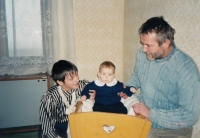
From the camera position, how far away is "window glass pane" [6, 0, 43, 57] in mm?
2561

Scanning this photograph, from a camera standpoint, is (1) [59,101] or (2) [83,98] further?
(1) [59,101]

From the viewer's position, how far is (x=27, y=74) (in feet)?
9.08

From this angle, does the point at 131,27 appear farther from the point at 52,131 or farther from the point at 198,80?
the point at 52,131

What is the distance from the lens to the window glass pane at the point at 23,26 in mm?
2561

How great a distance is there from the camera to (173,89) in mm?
1312

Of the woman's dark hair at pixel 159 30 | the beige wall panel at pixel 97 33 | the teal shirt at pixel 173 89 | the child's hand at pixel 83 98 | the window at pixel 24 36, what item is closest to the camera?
the teal shirt at pixel 173 89

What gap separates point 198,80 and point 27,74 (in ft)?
8.04

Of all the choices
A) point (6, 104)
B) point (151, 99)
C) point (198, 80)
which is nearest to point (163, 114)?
point (151, 99)

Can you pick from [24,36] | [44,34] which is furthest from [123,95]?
[24,36]

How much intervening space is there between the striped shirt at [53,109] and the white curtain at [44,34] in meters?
1.12

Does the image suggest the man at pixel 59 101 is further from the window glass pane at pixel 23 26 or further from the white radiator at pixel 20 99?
the window glass pane at pixel 23 26

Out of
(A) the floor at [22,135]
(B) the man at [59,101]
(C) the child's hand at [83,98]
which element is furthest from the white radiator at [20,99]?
(C) the child's hand at [83,98]

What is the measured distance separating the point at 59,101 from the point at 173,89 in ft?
3.42

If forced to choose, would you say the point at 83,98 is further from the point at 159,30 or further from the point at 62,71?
the point at 159,30
